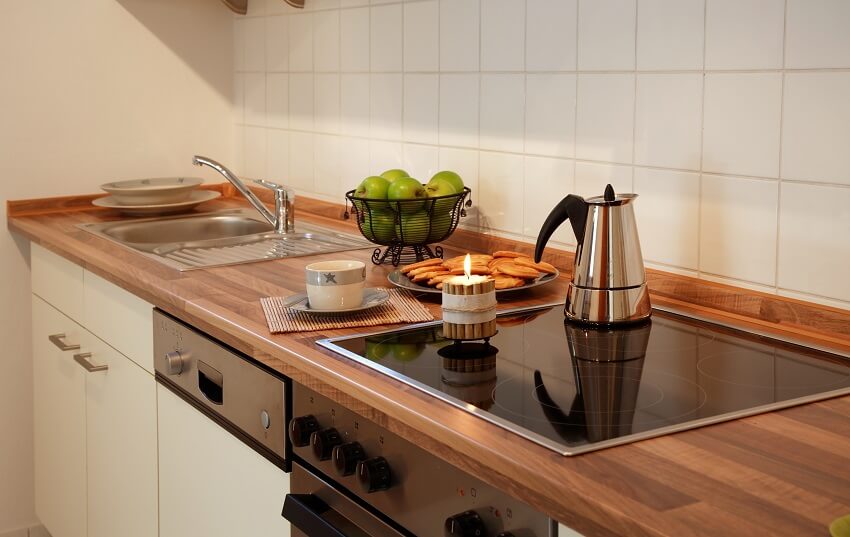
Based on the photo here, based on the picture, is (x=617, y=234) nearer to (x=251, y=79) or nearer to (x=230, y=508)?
(x=230, y=508)

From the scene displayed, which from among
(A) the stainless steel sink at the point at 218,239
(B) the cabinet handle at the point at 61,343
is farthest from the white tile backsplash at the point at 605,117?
(B) the cabinet handle at the point at 61,343

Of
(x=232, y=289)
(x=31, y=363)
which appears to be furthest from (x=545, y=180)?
(x=31, y=363)

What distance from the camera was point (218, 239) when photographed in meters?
2.26

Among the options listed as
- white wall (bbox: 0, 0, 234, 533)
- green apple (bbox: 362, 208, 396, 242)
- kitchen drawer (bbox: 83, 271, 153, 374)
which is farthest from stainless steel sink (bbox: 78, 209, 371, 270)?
white wall (bbox: 0, 0, 234, 533)

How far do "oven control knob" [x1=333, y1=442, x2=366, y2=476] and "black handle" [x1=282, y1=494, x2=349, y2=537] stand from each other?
0.28 feet

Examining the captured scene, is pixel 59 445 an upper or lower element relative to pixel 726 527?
lower

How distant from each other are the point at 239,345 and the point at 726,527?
0.89 metres

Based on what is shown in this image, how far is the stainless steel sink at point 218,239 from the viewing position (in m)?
2.10

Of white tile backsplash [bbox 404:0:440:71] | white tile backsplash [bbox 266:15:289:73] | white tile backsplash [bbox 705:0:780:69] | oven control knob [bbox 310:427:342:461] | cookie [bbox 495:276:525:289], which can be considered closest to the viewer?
oven control knob [bbox 310:427:342:461]

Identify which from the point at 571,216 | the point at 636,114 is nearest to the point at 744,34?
the point at 636,114

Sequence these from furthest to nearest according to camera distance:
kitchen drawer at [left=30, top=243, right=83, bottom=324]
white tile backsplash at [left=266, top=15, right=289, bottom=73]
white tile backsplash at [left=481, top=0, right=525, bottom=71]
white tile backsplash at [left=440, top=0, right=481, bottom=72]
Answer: white tile backsplash at [left=266, top=15, right=289, bottom=73], kitchen drawer at [left=30, top=243, right=83, bottom=324], white tile backsplash at [left=440, top=0, right=481, bottom=72], white tile backsplash at [left=481, top=0, right=525, bottom=71]

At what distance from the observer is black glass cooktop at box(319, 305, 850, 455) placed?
1.05 m

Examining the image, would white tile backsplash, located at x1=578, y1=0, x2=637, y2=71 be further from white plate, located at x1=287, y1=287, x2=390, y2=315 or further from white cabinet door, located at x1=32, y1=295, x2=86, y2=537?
white cabinet door, located at x1=32, y1=295, x2=86, y2=537

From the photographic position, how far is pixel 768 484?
0.87 m
